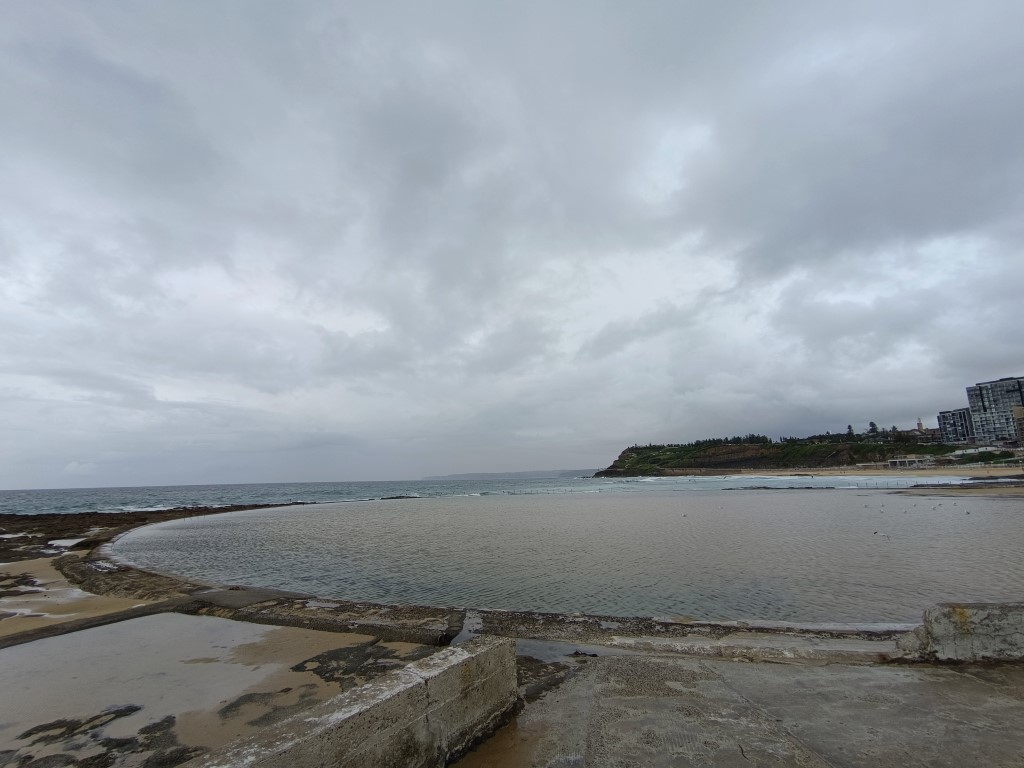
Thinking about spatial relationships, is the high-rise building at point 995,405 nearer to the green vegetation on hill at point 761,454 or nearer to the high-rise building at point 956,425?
the high-rise building at point 956,425

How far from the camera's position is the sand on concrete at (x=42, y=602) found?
28.8ft

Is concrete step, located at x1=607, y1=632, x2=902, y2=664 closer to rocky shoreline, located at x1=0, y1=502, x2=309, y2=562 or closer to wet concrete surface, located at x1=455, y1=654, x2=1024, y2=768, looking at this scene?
wet concrete surface, located at x1=455, y1=654, x2=1024, y2=768

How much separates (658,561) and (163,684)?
12.5m

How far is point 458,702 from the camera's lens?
3.85 meters

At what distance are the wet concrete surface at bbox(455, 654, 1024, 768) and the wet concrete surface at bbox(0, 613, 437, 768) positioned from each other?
2.31 meters

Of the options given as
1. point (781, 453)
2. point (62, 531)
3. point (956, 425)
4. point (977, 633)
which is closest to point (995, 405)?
point (956, 425)

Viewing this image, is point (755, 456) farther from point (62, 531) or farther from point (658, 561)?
point (62, 531)

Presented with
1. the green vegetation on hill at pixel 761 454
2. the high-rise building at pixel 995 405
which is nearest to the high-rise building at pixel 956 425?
the high-rise building at pixel 995 405

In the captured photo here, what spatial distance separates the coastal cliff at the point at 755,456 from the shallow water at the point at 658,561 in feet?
364

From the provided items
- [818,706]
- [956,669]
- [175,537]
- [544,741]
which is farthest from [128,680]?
[175,537]

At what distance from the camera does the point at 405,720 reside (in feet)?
11.0

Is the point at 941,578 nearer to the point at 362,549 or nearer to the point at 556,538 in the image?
the point at 556,538

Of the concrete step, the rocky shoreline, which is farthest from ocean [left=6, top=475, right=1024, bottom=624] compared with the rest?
the rocky shoreline

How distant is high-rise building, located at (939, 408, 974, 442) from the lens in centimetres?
17500
